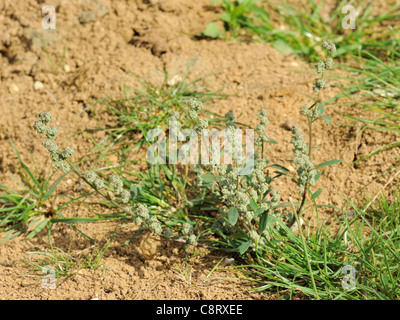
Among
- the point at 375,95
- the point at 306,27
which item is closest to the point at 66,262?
the point at 375,95

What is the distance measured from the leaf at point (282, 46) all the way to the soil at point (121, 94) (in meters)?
0.05

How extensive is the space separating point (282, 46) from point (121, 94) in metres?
1.43

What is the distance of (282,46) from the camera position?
3656mm

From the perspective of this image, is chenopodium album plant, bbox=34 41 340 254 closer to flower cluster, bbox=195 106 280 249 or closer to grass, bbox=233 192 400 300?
flower cluster, bbox=195 106 280 249

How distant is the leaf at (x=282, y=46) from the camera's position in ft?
11.9

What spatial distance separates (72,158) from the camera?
305 centimetres

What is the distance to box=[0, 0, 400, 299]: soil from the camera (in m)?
2.37

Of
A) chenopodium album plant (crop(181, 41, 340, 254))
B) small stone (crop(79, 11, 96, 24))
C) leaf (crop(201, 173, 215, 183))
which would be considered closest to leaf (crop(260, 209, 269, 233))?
chenopodium album plant (crop(181, 41, 340, 254))

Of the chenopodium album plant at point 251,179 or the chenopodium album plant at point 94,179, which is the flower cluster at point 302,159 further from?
the chenopodium album plant at point 94,179

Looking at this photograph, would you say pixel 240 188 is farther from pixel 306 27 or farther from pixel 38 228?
pixel 306 27

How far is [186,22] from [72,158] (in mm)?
1585

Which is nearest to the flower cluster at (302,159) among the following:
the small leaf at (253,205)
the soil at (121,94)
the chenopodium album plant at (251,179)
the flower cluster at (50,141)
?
the chenopodium album plant at (251,179)
